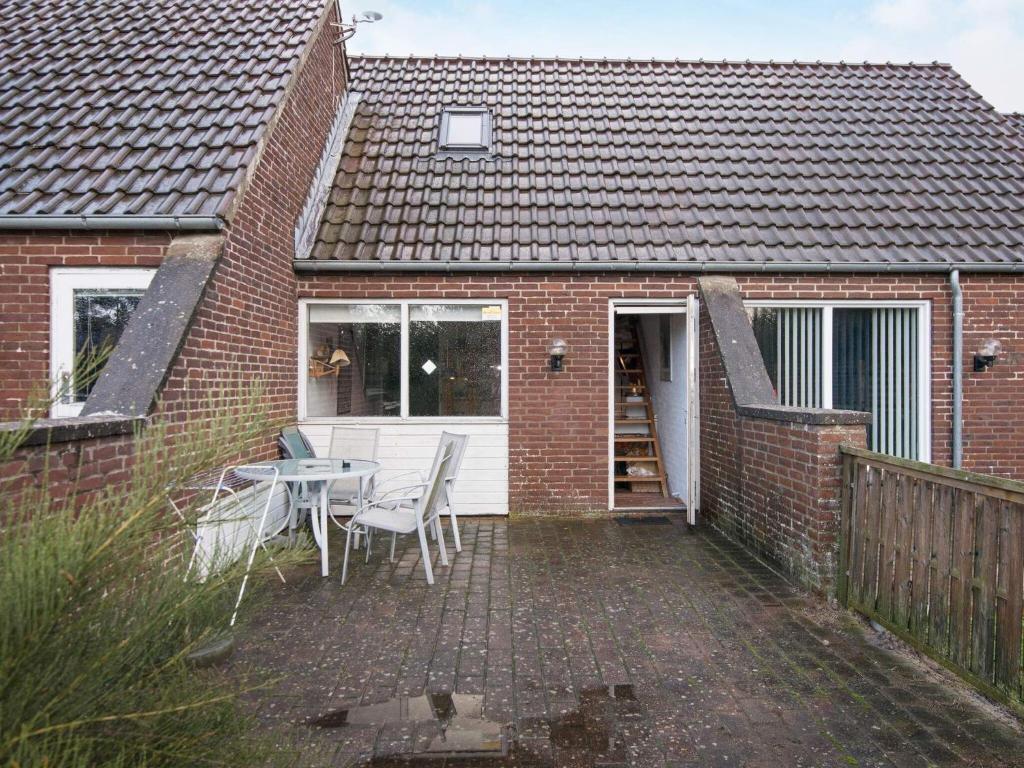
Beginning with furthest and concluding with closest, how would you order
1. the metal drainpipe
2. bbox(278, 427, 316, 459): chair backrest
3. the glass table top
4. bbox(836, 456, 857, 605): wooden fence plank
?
the metal drainpipe → bbox(278, 427, 316, 459): chair backrest → the glass table top → bbox(836, 456, 857, 605): wooden fence plank

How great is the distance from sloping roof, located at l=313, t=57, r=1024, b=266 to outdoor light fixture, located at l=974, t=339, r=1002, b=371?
96 centimetres

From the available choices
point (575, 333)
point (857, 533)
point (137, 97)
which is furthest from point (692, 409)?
point (137, 97)

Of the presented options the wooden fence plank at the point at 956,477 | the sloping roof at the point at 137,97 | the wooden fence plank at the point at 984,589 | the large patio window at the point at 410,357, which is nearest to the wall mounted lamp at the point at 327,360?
the large patio window at the point at 410,357

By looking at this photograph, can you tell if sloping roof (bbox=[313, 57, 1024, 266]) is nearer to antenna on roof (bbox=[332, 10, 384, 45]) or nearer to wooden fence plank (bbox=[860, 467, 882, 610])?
antenna on roof (bbox=[332, 10, 384, 45])

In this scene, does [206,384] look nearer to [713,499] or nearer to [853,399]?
[713,499]

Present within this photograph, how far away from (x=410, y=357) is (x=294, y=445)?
158cm

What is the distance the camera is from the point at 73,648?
3.86 feet

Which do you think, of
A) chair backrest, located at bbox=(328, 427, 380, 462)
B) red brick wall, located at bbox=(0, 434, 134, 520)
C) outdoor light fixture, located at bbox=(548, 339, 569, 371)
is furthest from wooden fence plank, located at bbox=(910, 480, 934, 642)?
chair backrest, located at bbox=(328, 427, 380, 462)

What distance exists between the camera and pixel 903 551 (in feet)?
12.3

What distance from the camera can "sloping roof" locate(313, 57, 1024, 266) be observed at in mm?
7152

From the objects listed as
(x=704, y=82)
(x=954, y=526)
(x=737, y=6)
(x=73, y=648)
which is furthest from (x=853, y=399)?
(x=737, y=6)

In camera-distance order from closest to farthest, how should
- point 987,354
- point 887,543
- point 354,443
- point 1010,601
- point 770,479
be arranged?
1. point 1010,601
2. point 887,543
3. point 770,479
4. point 354,443
5. point 987,354

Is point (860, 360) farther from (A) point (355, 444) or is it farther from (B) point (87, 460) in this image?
(B) point (87, 460)

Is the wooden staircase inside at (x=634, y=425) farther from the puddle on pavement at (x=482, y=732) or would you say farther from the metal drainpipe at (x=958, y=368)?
the puddle on pavement at (x=482, y=732)
